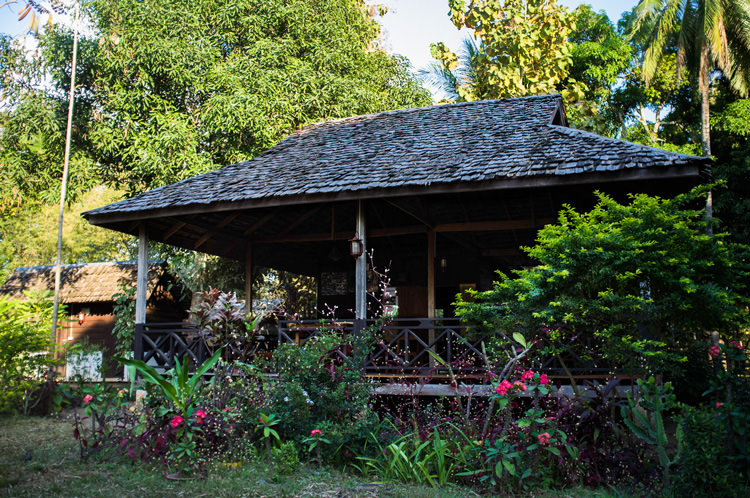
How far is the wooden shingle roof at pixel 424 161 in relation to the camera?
7.83m

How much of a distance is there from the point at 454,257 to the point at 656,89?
14.8 metres

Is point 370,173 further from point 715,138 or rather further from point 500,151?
point 715,138

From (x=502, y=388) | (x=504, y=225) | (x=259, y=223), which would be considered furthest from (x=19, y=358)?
(x=502, y=388)

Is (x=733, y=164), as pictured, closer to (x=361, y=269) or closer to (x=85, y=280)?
(x=361, y=269)

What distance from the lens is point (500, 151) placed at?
29.9 feet

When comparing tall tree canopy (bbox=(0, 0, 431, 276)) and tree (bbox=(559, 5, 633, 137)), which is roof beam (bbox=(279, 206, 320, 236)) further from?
tree (bbox=(559, 5, 633, 137))

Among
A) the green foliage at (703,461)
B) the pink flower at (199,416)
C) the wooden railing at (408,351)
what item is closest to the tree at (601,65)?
the wooden railing at (408,351)

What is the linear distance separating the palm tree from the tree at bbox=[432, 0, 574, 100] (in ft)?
10.6

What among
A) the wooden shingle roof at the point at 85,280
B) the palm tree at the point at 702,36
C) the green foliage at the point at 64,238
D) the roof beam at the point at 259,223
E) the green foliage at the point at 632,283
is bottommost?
the green foliage at the point at 632,283

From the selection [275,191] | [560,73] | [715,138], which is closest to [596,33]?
[560,73]

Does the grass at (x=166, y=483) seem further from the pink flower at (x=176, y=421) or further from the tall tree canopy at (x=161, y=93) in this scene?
the tall tree canopy at (x=161, y=93)

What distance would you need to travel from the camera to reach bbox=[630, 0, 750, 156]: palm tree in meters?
19.3

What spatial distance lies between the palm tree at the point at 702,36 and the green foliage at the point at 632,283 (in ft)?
46.2

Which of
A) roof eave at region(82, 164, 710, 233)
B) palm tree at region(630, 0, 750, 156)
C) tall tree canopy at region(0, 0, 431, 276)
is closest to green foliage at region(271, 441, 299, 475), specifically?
roof eave at region(82, 164, 710, 233)
